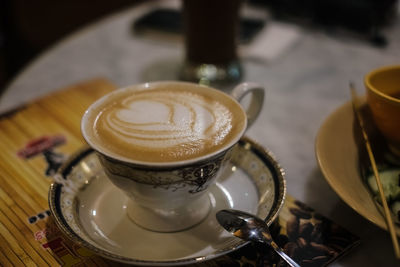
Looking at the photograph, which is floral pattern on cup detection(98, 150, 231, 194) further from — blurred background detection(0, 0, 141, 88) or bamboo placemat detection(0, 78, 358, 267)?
blurred background detection(0, 0, 141, 88)

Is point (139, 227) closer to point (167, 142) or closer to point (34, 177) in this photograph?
point (167, 142)

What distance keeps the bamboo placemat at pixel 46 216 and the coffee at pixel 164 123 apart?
5.8 inches

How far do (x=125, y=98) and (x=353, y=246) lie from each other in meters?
0.40

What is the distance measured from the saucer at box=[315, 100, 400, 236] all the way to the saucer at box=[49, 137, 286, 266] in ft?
0.25

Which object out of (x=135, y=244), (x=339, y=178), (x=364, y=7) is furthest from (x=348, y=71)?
(x=135, y=244)

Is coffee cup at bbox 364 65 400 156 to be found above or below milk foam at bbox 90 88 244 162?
below

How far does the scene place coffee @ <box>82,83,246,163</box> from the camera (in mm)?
548

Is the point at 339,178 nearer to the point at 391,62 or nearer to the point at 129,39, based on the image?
the point at 391,62

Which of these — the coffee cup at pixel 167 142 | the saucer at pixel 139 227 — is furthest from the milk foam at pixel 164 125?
the saucer at pixel 139 227

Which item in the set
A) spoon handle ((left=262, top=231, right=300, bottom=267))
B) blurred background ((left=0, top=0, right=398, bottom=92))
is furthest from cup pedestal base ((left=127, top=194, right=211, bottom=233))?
blurred background ((left=0, top=0, right=398, bottom=92))

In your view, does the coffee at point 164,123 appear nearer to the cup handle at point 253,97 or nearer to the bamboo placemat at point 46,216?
the cup handle at point 253,97

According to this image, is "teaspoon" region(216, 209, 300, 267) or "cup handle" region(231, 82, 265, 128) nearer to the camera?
"teaspoon" region(216, 209, 300, 267)

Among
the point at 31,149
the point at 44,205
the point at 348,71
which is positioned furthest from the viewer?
the point at 348,71

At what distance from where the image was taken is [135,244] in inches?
21.8
